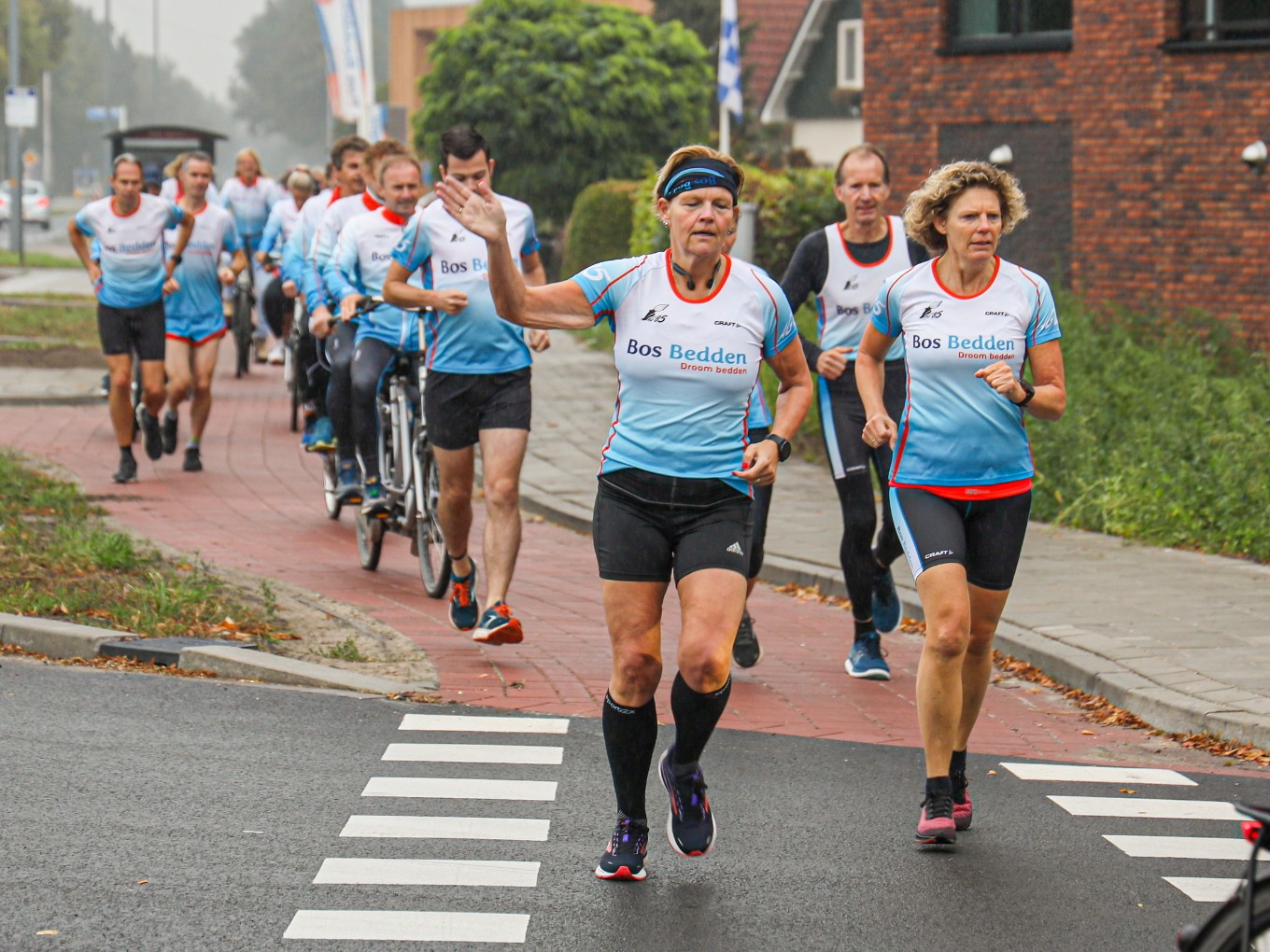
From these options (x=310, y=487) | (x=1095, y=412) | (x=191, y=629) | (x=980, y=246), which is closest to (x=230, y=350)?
(x=310, y=487)

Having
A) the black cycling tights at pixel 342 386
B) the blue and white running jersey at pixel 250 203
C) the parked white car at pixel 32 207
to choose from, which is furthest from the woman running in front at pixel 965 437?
the parked white car at pixel 32 207

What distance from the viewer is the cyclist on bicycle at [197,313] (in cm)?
1406

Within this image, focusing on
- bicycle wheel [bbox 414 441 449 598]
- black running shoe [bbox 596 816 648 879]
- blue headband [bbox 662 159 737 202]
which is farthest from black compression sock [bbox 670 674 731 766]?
bicycle wheel [bbox 414 441 449 598]

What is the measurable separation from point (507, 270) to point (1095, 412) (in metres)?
9.02

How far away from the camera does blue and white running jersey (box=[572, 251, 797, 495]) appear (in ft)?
17.3

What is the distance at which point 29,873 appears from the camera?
17.2 ft

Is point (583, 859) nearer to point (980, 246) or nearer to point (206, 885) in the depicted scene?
point (206, 885)

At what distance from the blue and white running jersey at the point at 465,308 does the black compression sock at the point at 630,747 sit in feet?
10.6

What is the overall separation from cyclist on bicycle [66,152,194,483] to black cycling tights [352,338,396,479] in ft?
11.7

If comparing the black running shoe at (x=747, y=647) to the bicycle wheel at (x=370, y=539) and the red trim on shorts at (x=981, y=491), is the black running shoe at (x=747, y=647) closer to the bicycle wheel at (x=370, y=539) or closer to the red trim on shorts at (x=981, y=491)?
the red trim on shorts at (x=981, y=491)

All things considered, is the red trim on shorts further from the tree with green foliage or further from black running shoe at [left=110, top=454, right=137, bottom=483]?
the tree with green foliage

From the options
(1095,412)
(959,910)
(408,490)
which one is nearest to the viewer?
(959,910)

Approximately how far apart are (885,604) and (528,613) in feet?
6.05

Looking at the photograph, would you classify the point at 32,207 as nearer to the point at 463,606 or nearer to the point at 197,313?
the point at 197,313
